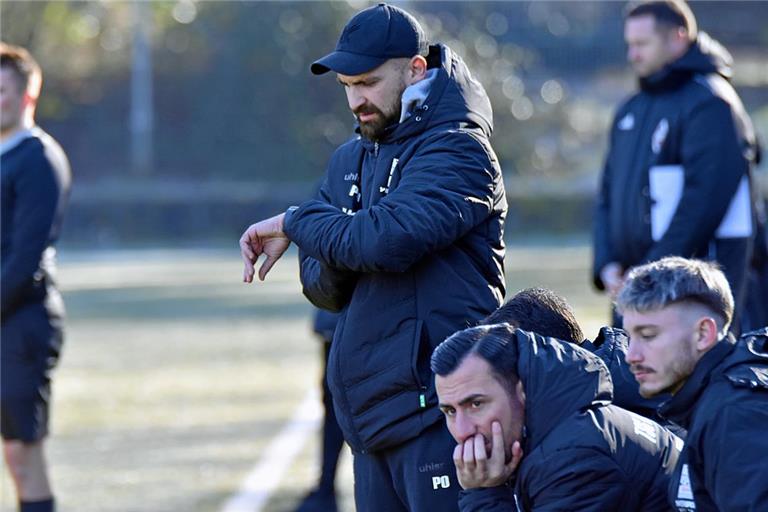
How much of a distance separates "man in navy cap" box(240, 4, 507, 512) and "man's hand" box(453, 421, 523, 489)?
0.50m

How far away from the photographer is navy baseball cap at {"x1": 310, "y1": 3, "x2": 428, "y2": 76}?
4.66m

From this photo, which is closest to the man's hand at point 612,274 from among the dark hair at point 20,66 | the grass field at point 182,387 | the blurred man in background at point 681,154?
the blurred man in background at point 681,154

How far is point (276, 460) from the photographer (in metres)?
9.28

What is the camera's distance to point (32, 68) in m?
6.94

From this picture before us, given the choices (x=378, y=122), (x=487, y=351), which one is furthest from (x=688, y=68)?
(x=487, y=351)

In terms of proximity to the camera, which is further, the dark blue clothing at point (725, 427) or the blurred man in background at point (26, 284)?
the blurred man in background at point (26, 284)

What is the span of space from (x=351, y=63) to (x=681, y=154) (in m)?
2.81

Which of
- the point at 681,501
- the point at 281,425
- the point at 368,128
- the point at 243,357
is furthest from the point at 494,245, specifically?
the point at 243,357

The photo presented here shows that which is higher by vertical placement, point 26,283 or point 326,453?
point 26,283

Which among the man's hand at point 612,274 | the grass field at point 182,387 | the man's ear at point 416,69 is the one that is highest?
the man's ear at point 416,69

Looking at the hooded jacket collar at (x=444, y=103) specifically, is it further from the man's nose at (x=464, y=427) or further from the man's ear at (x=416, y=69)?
the man's nose at (x=464, y=427)

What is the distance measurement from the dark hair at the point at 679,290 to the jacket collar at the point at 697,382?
0.07 meters

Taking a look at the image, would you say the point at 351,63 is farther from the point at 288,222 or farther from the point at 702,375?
the point at 702,375

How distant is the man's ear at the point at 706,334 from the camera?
13.1 feet
